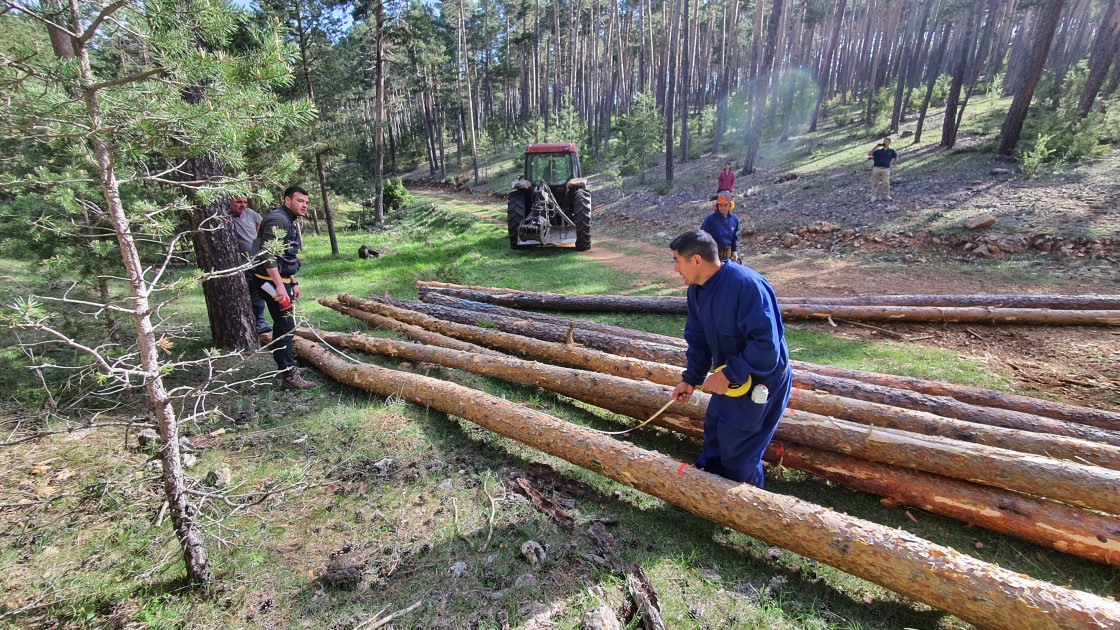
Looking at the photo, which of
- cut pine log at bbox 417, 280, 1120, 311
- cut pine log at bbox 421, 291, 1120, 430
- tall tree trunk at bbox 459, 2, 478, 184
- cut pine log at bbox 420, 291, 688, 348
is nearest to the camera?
cut pine log at bbox 421, 291, 1120, 430

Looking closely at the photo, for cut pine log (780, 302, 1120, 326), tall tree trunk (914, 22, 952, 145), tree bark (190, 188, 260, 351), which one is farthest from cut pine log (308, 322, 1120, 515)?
tall tree trunk (914, 22, 952, 145)

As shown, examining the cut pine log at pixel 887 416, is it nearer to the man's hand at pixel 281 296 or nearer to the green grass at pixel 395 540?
the green grass at pixel 395 540

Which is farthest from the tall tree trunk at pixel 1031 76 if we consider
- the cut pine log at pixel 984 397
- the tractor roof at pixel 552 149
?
the cut pine log at pixel 984 397

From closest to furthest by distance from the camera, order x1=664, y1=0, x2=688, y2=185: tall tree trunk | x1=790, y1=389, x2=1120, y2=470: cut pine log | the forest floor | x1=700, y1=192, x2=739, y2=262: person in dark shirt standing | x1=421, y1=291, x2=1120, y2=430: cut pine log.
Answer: x1=790, y1=389, x2=1120, y2=470: cut pine log, x1=421, y1=291, x2=1120, y2=430: cut pine log, the forest floor, x1=700, y1=192, x2=739, y2=262: person in dark shirt standing, x1=664, y1=0, x2=688, y2=185: tall tree trunk

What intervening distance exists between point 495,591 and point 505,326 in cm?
410

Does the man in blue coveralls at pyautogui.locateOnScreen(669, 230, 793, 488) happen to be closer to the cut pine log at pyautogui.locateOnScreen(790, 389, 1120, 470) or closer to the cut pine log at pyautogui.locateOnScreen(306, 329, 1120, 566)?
the cut pine log at pyautogui.locateOnScreen(306, 329, 1120, 566)

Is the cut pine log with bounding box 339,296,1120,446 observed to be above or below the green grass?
above

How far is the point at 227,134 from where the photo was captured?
7.39 ft

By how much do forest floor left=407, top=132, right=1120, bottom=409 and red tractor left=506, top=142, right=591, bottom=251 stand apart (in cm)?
113

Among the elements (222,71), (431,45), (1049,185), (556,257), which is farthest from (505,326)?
(431,45)

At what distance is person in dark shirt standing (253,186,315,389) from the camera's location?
4516mm

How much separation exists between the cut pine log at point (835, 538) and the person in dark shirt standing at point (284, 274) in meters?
2.30

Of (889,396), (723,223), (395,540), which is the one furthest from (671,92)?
(395,540)

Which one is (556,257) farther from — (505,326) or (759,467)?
(759,467)
